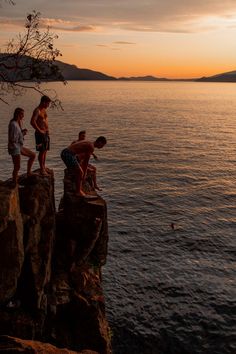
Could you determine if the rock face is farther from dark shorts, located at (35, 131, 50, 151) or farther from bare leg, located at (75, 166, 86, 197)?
dark shorts, located at (35, 131, 50, 151)

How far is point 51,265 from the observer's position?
19.6 metres

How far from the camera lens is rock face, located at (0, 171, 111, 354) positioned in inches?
641

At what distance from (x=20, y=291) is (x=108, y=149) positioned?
56.8 metres

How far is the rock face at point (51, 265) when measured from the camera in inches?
641

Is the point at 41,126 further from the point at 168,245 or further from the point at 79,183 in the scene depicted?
the point at 168,245

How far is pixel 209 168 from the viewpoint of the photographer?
61719 mm

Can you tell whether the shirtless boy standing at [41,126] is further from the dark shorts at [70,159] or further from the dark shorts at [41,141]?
the dark shorts at [70,159]

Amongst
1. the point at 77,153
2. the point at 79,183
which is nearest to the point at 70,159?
the point at 77,153

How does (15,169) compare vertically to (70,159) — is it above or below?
below

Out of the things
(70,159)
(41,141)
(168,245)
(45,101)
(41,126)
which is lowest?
(168,245)

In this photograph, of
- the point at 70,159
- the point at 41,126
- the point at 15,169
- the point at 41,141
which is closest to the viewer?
the point at 15,169

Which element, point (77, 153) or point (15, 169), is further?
point (77, 153)

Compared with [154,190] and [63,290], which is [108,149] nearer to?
[154,190]

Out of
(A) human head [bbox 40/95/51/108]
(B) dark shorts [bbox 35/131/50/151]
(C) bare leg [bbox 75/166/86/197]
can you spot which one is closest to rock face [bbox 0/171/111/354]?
(C) bare leg [bbox 75/166/86/197]
